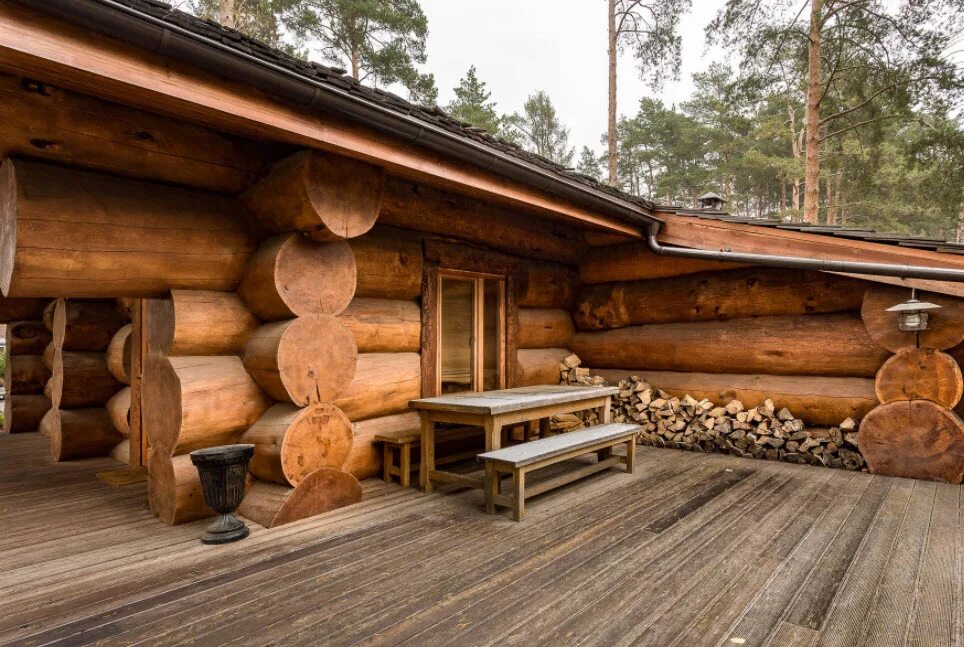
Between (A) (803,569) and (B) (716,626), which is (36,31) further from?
(A) (803,569)

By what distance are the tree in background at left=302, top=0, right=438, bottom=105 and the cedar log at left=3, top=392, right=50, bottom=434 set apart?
9.10 m

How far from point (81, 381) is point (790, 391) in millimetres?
8011

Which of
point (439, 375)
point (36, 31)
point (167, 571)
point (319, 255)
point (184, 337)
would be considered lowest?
point (167, 571)

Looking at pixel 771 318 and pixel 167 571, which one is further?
pixel 771 318

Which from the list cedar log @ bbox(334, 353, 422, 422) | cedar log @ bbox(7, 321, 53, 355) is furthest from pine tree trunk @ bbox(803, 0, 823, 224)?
cedar log @ bbox(7, 321, 53, 355)

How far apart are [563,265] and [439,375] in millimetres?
2718

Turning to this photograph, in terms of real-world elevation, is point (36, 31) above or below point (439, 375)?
above

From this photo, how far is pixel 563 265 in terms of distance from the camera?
6.96m

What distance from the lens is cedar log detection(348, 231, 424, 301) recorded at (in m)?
4.47

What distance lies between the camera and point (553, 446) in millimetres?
3916

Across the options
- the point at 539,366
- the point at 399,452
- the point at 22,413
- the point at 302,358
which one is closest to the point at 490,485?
the point at 399,452

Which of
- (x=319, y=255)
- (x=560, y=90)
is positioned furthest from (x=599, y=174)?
(x=560, y=90)

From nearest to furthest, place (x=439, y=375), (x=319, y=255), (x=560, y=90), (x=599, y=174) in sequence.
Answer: (x=319, y=255) → (x=439, y=375) → (x=599, y=174) → (x=560, y=90)

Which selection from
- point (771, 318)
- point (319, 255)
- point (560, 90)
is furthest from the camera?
point (560, 90)
